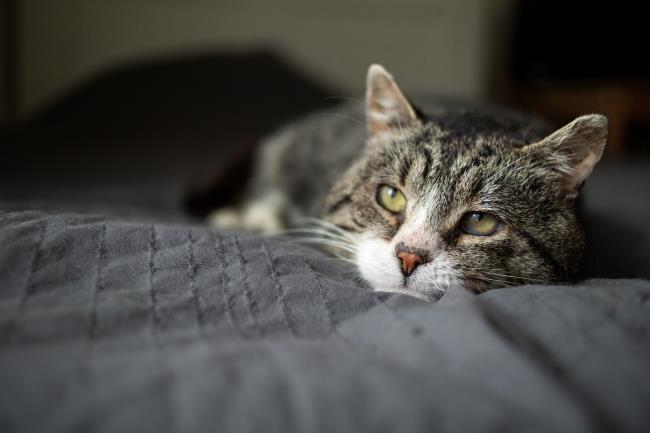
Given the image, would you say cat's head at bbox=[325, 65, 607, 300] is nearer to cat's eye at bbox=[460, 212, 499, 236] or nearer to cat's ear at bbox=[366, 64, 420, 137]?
cat's eye at bbox=[460, 212, 499, 236]

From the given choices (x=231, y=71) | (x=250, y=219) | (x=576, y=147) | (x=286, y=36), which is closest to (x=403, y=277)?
(x=576, y=147)

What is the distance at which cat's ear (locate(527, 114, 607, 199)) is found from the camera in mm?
917

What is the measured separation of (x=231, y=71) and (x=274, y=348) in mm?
2710

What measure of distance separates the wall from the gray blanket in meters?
2.62

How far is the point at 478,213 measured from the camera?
944 mm

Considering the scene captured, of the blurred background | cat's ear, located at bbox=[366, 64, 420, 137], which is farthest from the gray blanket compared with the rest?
the blurred background

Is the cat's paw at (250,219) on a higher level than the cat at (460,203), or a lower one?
lower

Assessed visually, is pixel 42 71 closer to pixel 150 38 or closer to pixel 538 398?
pixel 150 38

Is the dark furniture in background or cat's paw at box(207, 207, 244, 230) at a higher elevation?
the dark furniture in background

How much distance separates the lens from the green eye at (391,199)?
40.9 inches

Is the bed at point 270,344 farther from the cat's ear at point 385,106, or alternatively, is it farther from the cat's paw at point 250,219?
the cat's paw at point 250,219

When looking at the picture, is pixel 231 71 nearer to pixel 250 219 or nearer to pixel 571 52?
pixel 250 219

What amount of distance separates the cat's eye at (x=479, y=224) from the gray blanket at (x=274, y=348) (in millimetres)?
175

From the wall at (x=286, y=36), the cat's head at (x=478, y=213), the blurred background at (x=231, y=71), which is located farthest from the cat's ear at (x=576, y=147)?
the wall at (x=286, y=36)
